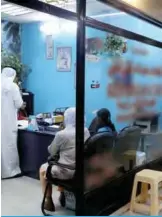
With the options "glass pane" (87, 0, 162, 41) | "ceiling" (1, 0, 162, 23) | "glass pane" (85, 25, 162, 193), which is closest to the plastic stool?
"glass pane" (85, 25, 162, 193)

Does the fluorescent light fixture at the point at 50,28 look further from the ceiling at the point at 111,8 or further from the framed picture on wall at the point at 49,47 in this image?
the ceiling at the point at 111,8

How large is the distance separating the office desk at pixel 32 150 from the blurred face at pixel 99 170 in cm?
101

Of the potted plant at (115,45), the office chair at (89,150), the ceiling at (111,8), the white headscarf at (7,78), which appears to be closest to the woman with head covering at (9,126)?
the white headscarf at (7,78)

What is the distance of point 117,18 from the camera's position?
3.53 metres

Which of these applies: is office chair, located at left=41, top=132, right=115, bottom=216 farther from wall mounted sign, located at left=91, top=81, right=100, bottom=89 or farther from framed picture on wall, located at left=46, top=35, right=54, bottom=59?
framed picture on wall, located at left=46, top=35, right=54, bottom=59

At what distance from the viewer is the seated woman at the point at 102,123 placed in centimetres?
339

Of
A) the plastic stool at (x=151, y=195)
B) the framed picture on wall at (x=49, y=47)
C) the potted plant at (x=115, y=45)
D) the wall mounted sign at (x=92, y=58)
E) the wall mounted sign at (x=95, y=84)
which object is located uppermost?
the framed picture on wall at (x=49, y=47)

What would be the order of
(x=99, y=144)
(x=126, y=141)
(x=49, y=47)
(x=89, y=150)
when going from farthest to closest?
(x=49, y=47) < (x=126, y=141) < (x=99, y=144) < (x=89, y=150)

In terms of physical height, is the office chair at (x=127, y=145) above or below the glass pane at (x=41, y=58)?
below

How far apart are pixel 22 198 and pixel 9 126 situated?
1155 mm

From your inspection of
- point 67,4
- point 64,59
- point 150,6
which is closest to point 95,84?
point 67,4

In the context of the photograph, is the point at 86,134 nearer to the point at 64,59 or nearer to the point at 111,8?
the point at 111,8

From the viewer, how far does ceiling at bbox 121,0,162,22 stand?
149 inches

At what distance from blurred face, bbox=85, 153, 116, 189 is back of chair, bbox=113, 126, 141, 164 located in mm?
135
